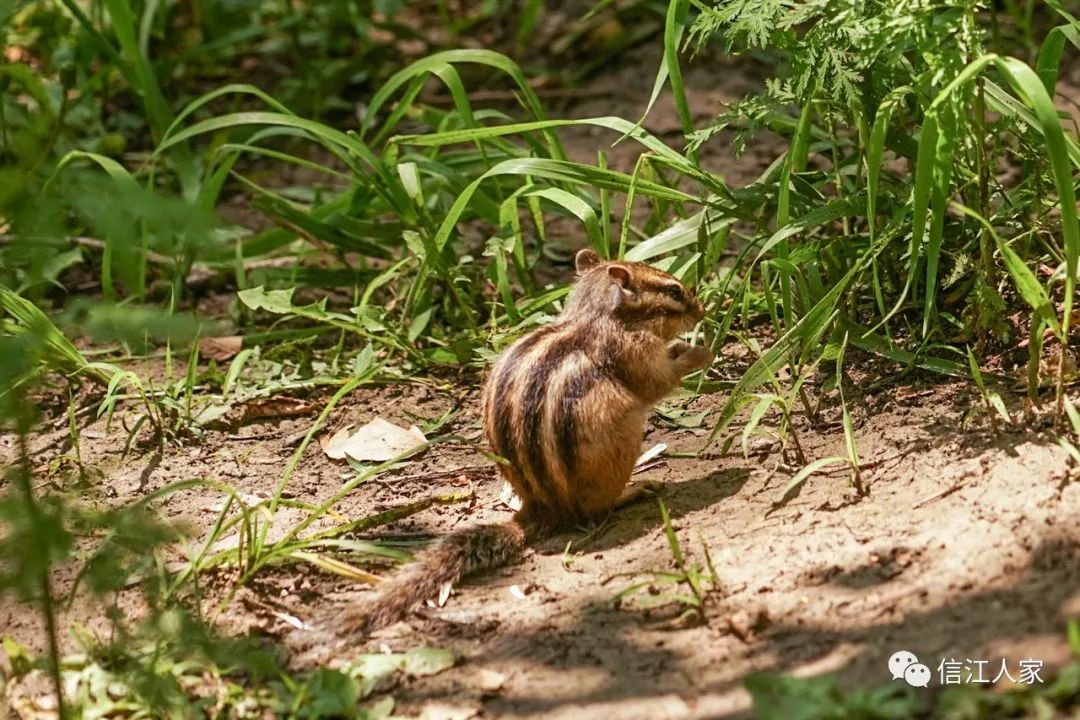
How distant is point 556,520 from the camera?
4.03 m

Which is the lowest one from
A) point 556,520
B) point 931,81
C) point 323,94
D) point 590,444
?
point 556,520

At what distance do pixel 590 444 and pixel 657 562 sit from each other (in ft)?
1.47

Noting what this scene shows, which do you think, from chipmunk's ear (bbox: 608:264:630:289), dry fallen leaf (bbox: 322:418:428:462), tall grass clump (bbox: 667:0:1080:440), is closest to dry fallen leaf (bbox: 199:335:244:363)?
dry fallen leaf (bbox: 322:418:428:462)

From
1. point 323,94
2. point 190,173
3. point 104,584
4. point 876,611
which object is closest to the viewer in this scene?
point 104,584

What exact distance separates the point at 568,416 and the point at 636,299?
1.89 ft

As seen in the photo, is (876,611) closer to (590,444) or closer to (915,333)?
(590,444)

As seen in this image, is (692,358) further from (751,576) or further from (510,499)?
(751,576)

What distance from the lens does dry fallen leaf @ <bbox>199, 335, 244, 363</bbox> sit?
5.34m

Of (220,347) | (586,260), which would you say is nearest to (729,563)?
(586,260)

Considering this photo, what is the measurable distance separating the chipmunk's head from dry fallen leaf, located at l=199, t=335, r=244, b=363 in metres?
1.64

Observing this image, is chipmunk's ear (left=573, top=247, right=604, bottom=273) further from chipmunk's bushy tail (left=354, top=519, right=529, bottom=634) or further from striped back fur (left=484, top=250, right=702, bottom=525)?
chipmunk's bushy tail (left=354, top=519, right=529, bottom=634)

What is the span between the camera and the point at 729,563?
3502 millimetres

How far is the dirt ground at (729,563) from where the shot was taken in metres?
2.98

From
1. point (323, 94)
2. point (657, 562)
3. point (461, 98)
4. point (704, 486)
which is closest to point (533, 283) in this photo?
point (461, 98)
